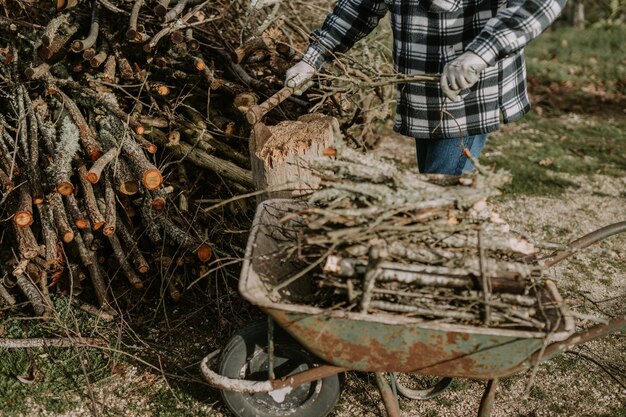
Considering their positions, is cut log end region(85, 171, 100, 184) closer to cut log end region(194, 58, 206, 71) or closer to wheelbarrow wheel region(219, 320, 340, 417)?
cut log end region(194, 58, 206, 71)

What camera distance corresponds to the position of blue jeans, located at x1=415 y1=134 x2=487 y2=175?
2910mm

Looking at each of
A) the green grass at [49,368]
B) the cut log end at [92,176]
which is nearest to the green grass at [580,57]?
the cut log end at [92,176]

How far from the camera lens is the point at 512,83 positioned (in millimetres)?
2812

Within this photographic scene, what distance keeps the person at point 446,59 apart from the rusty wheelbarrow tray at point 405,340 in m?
0.81

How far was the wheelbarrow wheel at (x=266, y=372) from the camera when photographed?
2.46m

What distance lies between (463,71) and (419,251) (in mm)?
736

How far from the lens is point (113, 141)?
330 cm

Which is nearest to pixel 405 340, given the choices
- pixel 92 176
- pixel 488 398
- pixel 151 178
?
pixel 488 398


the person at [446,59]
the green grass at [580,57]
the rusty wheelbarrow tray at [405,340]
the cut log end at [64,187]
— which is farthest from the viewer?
the green grass at [580,57]

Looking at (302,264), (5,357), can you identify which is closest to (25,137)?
(5,357)

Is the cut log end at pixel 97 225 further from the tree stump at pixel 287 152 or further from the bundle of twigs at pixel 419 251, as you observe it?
the bundle of twigs at pixel 419 251

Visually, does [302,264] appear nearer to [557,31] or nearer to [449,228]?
[449,228]

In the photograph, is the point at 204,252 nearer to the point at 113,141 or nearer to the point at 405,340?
the point at 113,141

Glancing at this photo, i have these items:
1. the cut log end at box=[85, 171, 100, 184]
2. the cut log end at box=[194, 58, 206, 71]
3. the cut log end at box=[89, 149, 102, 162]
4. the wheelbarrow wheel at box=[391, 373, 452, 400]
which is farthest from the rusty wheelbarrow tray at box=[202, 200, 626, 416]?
the cut log end at box=[194, 58, 206, 71]
